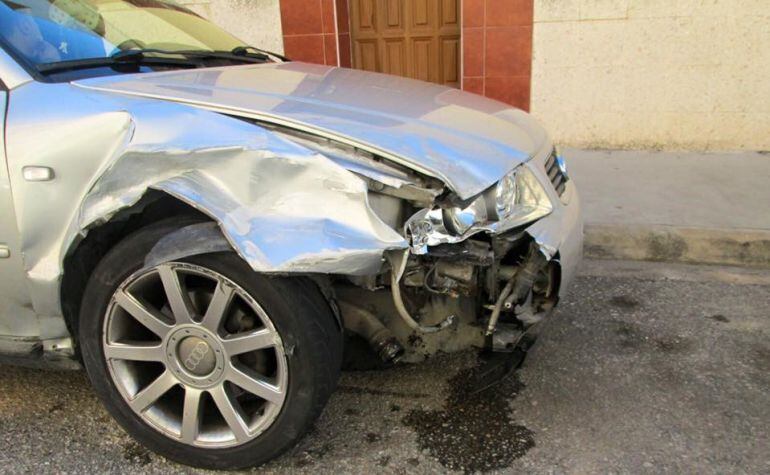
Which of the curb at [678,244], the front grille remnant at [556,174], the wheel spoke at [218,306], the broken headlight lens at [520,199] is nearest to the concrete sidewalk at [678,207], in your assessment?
the curb at [678,244]

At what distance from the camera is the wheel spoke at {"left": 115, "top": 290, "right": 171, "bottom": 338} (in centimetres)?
222

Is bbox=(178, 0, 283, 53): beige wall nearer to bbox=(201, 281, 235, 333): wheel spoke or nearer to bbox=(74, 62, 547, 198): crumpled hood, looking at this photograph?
bbox=(74, 62, 547, 198): crumpled hood

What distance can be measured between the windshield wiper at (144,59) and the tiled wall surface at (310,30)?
3898mm

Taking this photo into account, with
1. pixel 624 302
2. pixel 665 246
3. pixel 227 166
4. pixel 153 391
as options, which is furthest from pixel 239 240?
pixel 665 246

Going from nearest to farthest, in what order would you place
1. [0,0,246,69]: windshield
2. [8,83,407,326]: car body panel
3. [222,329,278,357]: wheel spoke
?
[8,83,407,326]: car body panel < [222,329,278,357]: wheel spoke < [0,0,246,69]: windshield

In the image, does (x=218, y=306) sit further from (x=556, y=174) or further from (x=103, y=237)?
(x=556, y=174)

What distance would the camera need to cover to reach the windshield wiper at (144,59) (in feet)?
8.11

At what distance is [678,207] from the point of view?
189 inches

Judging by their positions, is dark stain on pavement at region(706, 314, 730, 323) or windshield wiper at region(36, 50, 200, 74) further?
dark stain on pavement at region(706, 314, 730, 323)

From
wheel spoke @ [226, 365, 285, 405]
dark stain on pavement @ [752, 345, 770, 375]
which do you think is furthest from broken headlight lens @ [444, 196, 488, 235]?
dark stain on pavement @ [752, 345, 770, 375]

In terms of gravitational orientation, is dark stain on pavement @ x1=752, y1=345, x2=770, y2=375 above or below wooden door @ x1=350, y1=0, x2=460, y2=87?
below

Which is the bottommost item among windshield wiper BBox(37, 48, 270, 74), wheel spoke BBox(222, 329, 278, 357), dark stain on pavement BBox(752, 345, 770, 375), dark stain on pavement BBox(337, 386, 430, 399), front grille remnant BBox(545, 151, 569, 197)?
dark stain on pavement BBox(752, 345, 770, 375)

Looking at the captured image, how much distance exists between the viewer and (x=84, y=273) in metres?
2.33

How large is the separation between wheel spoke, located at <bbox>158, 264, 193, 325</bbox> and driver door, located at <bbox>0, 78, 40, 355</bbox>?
0.57 metres
